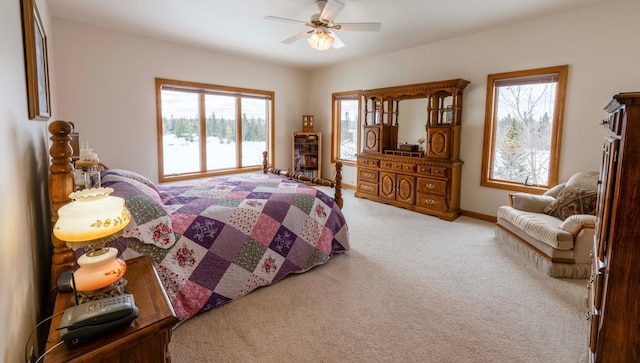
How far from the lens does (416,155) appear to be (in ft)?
16.3

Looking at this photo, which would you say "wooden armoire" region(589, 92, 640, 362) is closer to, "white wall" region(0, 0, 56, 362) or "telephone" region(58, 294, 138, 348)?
"telephone" region(58, 294, 138, 348)

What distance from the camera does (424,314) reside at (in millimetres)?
2248

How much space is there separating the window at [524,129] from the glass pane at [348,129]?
2.60 meters

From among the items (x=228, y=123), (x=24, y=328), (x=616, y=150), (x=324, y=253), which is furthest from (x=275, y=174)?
(x=616, y=150)

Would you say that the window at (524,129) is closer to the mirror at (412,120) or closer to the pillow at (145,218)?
the mirror at (412,120)

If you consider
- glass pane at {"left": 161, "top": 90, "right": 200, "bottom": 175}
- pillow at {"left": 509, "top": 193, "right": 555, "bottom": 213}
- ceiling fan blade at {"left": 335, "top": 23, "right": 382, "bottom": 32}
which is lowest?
pillow at {"left": 509, "top": 193, "right": 555, "bottom": 213}

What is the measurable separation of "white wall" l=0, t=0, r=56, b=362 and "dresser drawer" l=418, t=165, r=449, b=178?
4.41 meters

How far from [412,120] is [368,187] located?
1.41m

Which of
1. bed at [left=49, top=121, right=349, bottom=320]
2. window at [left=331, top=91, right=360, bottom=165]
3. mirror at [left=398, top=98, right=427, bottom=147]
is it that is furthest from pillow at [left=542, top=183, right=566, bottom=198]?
window at [left=331, top=91, right=360, bottom=165]

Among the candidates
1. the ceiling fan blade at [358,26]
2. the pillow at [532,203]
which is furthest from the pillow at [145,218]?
the pillow at [532,203]

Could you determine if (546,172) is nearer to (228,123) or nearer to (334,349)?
(334,349)

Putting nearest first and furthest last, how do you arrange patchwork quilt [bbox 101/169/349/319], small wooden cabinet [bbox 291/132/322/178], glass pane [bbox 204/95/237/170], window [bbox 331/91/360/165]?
patchwork quilt [bbox 101/169/349/319] → glass pane [bbox 204/95/237/170] → window [bbox 331/91/360/165] → small wooden cabinet [bbox 291/132/322/178]

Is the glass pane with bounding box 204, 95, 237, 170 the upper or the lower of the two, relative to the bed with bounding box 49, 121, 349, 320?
upper

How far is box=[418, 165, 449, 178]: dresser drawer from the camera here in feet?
14.9
